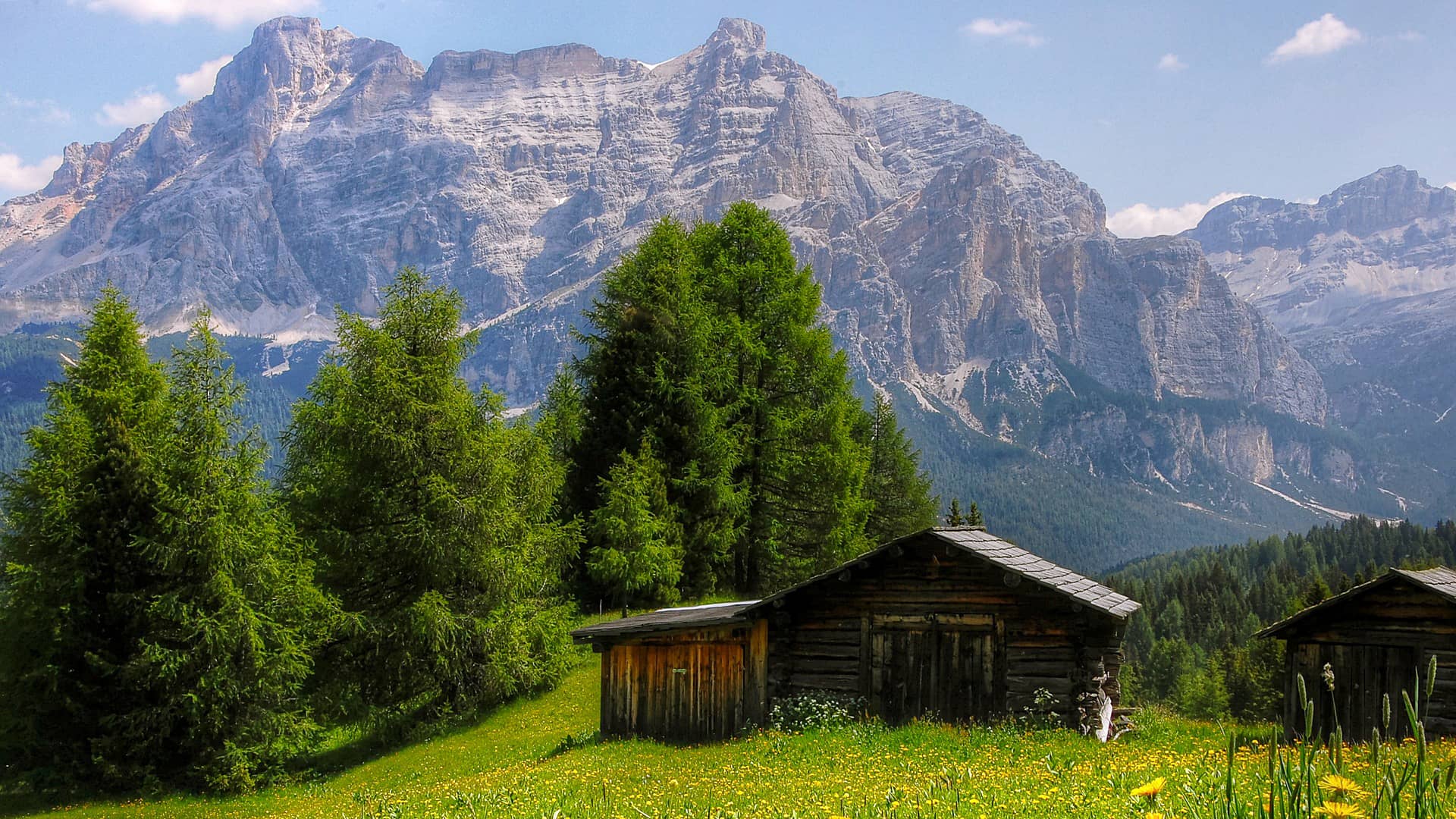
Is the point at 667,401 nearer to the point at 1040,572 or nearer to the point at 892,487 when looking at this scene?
the point at 1040,572

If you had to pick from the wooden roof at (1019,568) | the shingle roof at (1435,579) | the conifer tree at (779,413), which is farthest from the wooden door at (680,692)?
the shingle roof at (1435,579)

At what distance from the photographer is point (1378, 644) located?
880 inches

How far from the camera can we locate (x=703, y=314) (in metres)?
34.6

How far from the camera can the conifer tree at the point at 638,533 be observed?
3134 centimetres

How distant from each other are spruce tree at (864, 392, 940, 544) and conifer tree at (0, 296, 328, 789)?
2939 centimetres

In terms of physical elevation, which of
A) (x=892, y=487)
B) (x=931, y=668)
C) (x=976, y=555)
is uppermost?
(x=892, y=487)

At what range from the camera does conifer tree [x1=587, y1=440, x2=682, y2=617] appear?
31344mm

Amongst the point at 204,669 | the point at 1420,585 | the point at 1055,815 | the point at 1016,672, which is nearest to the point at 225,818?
the point at 204,669

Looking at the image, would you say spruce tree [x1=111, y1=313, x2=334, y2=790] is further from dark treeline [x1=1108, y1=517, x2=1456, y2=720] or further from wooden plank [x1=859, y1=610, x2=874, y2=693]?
dark treeline [x1=1108, y1=517, x2=1456, y2=720]

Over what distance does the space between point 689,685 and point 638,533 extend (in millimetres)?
8912

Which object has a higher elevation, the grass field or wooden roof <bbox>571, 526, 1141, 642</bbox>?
wooden roof <bbox>571, 526, 1141, 642</bbox>

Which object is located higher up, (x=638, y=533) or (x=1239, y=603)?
(x=638, y=533)

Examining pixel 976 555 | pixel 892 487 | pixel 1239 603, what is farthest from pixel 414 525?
pixel 1239 603

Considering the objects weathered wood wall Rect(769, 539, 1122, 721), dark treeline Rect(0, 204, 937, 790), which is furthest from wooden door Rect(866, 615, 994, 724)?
dark treeline Rect(0, 204, 937, 790)
